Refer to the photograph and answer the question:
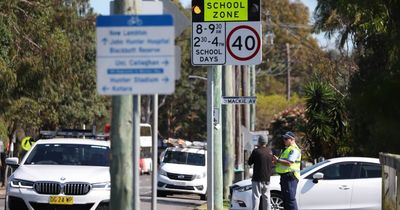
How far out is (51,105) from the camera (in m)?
49.3

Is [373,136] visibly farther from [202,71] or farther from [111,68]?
[202,71]

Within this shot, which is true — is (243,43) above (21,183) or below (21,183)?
above

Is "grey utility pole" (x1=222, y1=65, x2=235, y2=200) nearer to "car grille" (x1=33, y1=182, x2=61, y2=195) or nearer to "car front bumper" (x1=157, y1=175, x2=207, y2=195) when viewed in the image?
"car front bumper" (x1=157, y1=175, x2=207, y2=195)

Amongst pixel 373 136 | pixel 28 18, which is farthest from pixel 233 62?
pixel 28 18

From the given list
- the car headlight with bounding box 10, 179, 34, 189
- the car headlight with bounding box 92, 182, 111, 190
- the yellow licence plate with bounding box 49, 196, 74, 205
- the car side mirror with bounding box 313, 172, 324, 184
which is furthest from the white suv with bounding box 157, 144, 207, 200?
the yellow licence plate with bounding box 49, 196, 74, 205

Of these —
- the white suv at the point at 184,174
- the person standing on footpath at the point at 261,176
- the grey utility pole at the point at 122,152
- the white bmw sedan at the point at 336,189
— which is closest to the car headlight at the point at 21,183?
the person standing on footpath at the point at 261,176

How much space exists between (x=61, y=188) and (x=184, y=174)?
15.6m

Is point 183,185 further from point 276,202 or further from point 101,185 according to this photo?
point 101,185

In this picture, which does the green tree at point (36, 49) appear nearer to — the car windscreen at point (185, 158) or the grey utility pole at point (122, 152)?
the car windscreen at point (185, 158)

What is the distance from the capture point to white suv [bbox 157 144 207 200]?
2875cm

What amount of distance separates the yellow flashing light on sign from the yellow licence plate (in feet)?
12.3

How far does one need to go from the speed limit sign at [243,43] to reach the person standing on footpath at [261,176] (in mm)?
4556

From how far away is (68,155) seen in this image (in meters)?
14.8

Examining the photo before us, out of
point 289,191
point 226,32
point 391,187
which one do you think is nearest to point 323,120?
point 289,191
